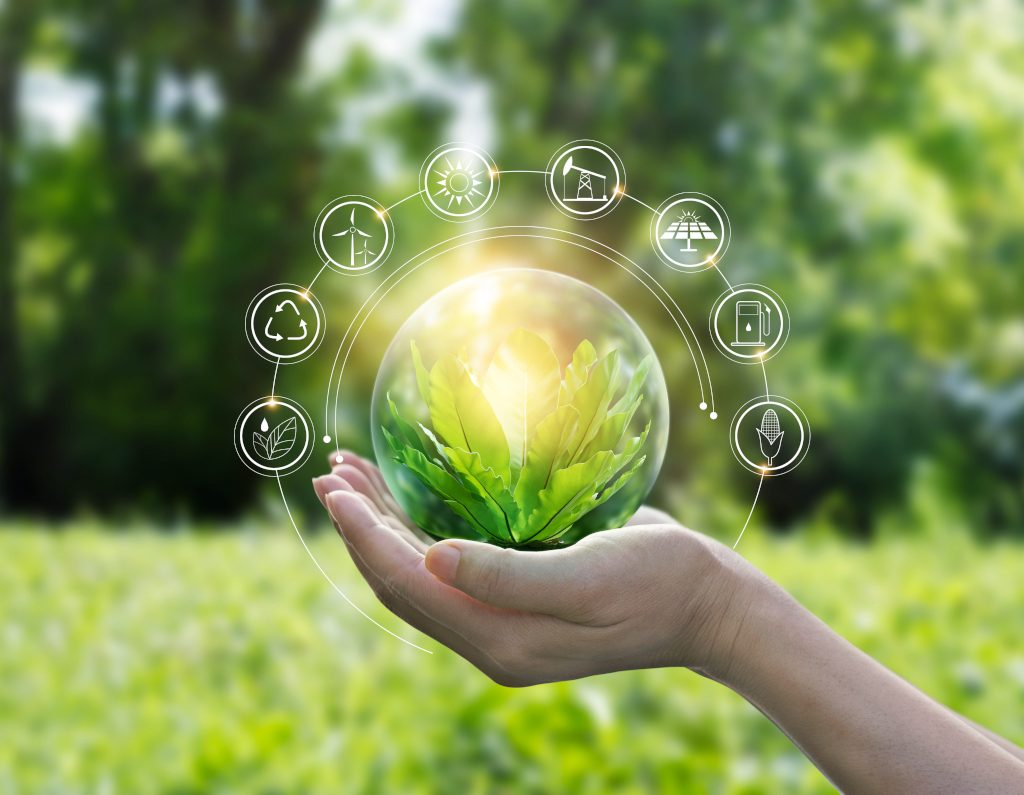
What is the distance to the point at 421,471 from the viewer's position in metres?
1.37

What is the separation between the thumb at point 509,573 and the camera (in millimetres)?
1151

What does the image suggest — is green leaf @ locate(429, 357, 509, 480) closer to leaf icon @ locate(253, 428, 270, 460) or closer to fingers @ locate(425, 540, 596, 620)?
fingers @ locate(425, 540, 596, 620)

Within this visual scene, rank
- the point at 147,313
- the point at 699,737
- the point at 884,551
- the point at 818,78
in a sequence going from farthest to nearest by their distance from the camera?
the point at 147,313 → the point at 818,78 → the point at 884,551 → the point at 699,737

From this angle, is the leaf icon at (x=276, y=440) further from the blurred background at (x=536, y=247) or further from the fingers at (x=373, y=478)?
the blurred background at (x=536, y=247)

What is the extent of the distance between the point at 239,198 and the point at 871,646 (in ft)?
15.2

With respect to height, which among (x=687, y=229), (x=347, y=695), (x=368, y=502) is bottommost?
(x=347, y=695)

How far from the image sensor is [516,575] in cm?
116

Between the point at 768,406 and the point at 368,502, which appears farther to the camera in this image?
the point at 768,406

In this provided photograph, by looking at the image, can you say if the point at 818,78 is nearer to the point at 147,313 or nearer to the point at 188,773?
the point at 147,313

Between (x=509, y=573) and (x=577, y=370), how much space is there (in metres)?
0.36

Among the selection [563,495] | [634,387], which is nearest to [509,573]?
[563,495]

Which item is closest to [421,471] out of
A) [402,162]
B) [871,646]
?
[871,646]

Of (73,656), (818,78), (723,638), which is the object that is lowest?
(73,656)

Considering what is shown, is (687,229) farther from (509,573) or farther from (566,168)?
(509,573)
